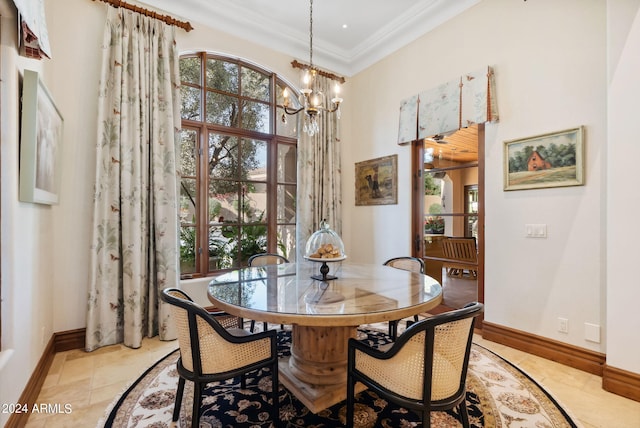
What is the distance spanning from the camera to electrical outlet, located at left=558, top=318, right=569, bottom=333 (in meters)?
2.42

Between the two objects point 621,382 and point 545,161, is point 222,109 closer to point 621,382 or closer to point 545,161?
point 545,161

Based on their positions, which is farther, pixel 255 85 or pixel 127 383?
pixel 255 85

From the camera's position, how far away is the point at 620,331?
200 centimetres

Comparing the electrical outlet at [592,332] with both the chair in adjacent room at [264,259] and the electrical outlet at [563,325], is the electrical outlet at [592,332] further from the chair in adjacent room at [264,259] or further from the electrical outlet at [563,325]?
the chair in adjacent room at [264,259]

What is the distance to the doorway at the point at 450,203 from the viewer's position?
3.09m

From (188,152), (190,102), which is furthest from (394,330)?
(190,102)

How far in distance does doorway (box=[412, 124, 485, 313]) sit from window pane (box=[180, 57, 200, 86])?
8.77 ft

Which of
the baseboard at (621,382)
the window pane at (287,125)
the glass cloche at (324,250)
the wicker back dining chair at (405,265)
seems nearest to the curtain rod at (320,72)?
the window pane at (287,125)

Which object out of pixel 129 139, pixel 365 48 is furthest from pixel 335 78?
pixel 129 139

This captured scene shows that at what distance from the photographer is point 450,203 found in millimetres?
3393

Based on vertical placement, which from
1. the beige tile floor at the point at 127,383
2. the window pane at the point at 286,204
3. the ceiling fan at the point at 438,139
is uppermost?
the ceiling fan at the point at 438,139

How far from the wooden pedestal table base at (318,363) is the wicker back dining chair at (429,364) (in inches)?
23.4

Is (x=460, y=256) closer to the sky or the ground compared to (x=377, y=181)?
closer to the ground

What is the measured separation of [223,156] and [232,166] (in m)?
0.15
